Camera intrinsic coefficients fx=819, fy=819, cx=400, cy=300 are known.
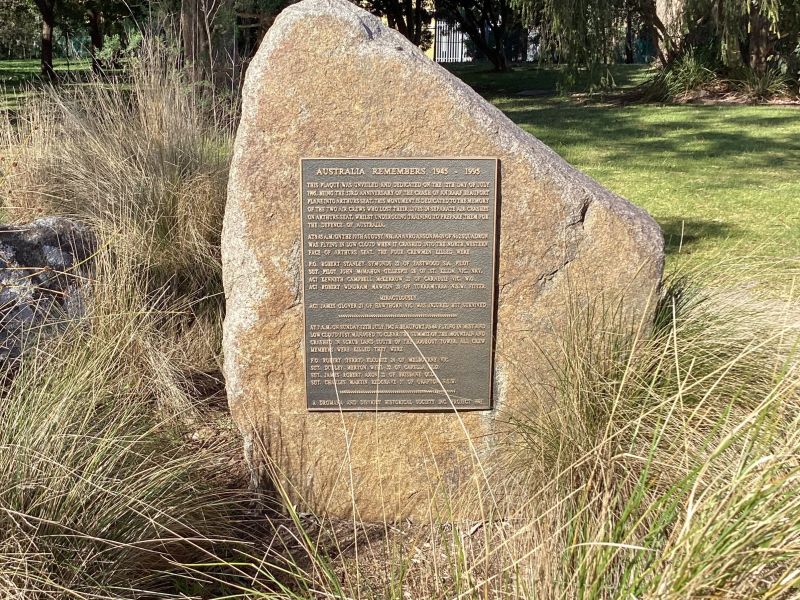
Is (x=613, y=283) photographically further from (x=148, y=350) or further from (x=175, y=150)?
(x=175, y=150)

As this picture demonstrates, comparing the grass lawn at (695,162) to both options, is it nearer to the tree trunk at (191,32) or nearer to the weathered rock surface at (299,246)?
the weathered rock surface at (299,246)

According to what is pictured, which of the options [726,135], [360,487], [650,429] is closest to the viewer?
[650,429]

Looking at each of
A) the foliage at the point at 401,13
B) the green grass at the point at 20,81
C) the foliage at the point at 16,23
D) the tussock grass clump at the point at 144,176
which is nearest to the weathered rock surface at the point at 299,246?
the tussock grass clump at the point at 144,176

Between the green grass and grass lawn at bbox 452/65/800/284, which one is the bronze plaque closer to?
grass lawn at bbox 452/65/800/284

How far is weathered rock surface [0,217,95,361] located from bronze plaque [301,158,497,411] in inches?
46.7

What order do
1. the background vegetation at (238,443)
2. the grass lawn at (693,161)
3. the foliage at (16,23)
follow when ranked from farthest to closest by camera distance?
the foliage at (16,23) → the grass lawn at (693,161) → the background vegetation at (238,443)

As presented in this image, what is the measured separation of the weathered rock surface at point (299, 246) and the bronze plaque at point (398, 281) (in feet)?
0.18

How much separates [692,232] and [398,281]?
4.27 metres

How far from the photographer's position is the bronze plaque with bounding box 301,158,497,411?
10.0ft

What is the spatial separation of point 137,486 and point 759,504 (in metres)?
1.90

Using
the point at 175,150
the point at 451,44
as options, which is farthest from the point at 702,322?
the point at 451,44

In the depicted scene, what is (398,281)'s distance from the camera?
313cm

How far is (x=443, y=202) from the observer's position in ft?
10.1

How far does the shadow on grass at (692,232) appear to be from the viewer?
20.6 feet
